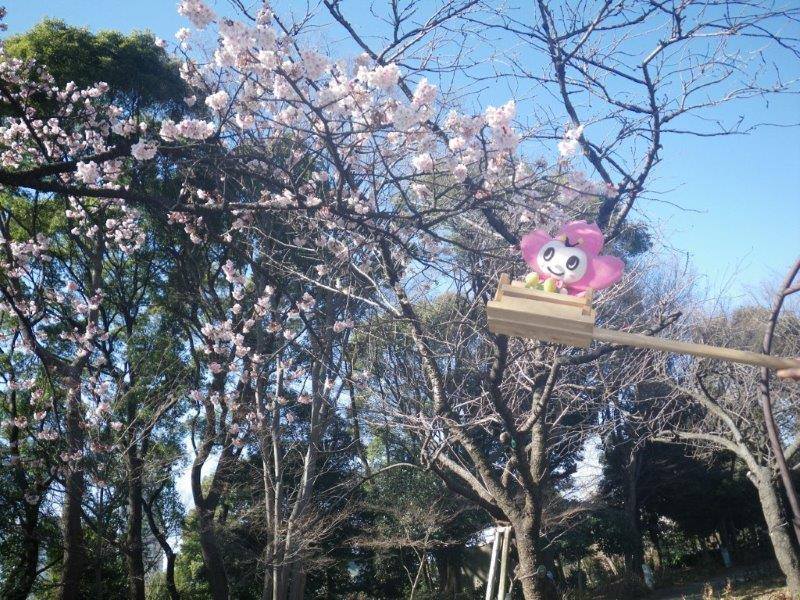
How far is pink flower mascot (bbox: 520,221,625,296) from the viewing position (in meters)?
2.51

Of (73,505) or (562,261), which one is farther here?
(73,505)

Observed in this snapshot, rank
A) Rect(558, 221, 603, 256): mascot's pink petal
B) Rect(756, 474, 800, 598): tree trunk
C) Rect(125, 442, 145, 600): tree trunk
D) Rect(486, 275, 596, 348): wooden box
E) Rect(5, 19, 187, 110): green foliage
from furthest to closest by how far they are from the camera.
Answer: Rect(5, 19, 187, 110): green foliage < Rect(125, 442, 145, 600): tree trunk < Rect(756, 474, 800, 598): tree trunk < Rect(558, 221, 603, 256): mascot's pink petal < Rect(486, 275, 596, 348): wooden box

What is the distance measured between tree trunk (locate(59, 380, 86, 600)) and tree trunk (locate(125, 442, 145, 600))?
0.63 m

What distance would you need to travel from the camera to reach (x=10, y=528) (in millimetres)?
10430

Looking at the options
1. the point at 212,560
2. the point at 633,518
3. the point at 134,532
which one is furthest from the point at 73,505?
the point at 633,518

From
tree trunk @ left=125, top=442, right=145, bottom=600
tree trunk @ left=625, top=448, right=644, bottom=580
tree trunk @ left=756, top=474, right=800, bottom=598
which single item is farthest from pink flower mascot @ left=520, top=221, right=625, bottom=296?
tree trunk @ left=625, top=448, right=644, bottom=580

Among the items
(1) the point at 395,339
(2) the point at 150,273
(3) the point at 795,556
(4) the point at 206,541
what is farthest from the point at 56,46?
(3) the point at 795,556

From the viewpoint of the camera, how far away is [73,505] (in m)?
9.07

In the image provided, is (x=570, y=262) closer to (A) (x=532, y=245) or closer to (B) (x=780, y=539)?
(A) (x=532, y=245)

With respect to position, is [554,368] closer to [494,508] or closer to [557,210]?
[557,210]

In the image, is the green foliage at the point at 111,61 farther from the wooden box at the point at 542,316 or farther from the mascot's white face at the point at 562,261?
the wooden box at the point at 542,316

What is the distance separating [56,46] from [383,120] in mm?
7971

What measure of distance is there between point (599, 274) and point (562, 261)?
0.15m

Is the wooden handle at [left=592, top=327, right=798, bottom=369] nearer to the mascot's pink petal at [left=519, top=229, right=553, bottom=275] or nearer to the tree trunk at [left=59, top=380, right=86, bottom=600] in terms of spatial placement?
the mascot's pink petal at [left=519, top=229, right=553, bottom=275]
